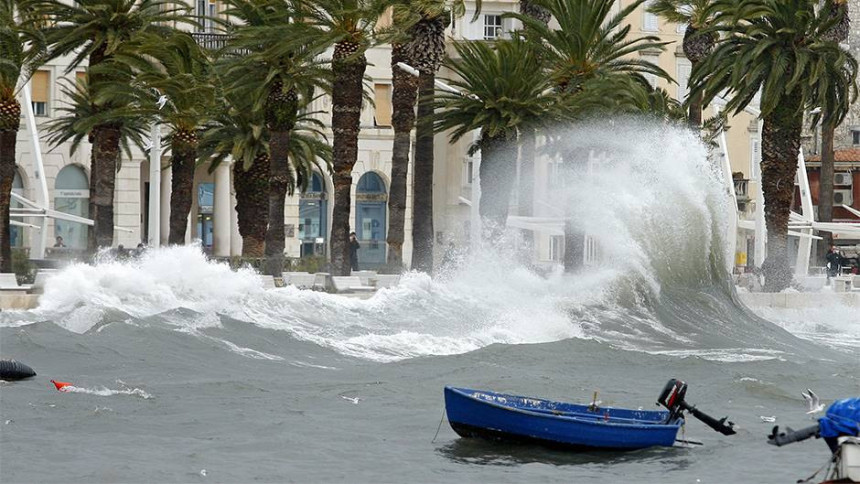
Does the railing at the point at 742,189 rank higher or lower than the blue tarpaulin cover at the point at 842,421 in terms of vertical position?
higher

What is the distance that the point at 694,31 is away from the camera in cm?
5494

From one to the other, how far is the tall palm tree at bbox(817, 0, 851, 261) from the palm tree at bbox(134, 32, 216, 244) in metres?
17.5

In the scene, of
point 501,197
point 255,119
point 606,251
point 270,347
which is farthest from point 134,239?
point 270,347

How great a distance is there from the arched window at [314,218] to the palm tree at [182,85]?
2952 cm

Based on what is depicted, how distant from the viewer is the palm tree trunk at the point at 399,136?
49562 mm

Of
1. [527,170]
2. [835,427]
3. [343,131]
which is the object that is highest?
[343,131]

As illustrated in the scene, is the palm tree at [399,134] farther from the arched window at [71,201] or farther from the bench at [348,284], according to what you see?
the arched window at [71,201]

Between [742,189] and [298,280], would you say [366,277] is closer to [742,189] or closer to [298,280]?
[298,280]

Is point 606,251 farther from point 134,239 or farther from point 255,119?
point 134,239

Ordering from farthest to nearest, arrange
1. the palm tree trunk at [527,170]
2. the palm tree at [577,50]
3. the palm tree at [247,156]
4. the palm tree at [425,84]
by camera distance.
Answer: the palm tree at [247,156]
the palm tree trunk at [527,170]
the palm tree at [577,50]
the palm tree at [425,84]

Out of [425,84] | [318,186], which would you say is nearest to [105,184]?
[425,84]

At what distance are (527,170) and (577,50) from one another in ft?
14.7

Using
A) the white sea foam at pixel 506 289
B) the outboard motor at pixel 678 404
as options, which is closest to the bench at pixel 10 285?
the white sea foam at pixel 506 289

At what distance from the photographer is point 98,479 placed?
1998 centimetres
